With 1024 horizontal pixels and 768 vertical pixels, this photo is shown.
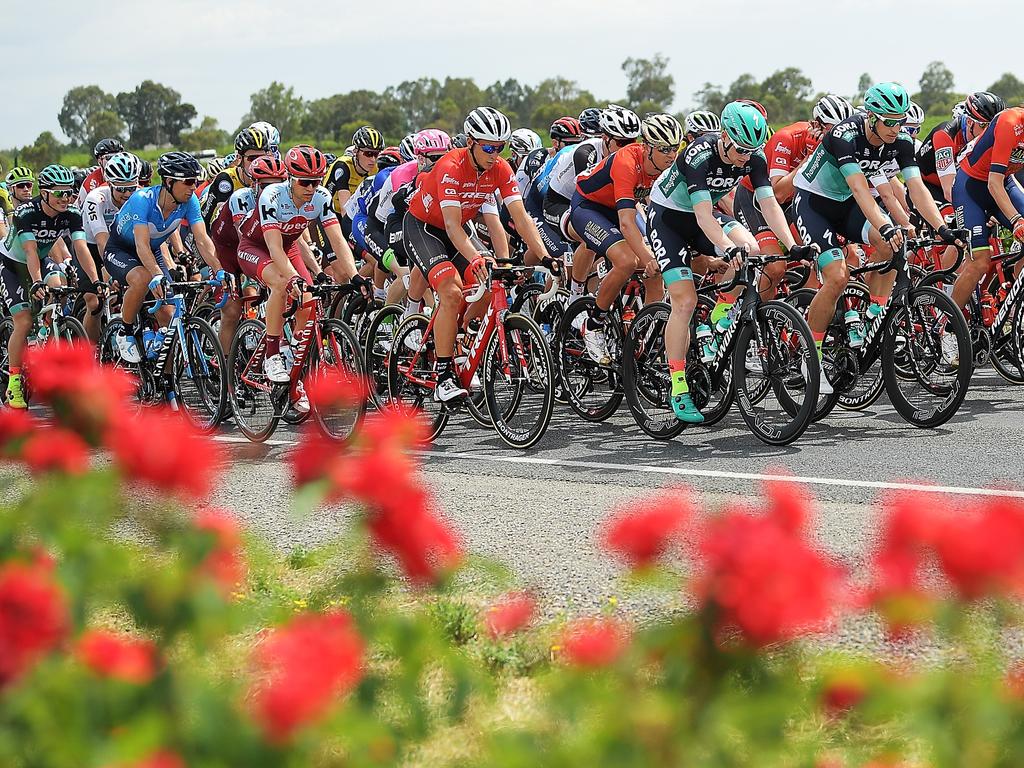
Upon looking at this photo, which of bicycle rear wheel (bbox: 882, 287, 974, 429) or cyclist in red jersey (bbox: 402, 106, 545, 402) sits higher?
cyclist in red jersey (bbox: 402, 106, 545, 402)

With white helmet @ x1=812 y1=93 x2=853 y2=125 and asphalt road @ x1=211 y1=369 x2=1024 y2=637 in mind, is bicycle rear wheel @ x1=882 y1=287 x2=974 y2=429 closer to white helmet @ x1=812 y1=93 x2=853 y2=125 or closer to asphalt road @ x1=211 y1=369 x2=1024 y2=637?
asphalt road @ x1=211 y1=369 x2=1024 y2=637

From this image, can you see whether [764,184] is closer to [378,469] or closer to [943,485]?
[943,485]

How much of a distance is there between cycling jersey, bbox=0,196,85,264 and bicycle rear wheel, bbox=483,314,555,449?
594 centimetres

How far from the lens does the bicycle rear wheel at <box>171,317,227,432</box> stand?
1016cm

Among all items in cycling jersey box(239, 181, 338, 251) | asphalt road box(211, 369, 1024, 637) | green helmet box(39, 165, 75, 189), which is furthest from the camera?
green helmet box(39, 165, 75, 189)

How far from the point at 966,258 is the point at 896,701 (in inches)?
366

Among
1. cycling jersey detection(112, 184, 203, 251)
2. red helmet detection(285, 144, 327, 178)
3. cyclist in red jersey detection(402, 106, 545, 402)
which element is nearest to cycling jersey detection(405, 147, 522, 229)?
cyclist in red jersey detection(402, 106, 545, 402)

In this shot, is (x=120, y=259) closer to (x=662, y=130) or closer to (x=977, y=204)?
(x=662, y=130)

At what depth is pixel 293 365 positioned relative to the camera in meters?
9.45

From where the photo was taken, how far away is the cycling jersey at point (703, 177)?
8.75 metres

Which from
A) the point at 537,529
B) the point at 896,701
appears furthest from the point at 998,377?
the point at 896,701

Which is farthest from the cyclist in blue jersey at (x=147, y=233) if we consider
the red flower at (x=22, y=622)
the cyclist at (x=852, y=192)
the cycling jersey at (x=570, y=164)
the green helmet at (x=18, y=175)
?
the red flower at (x=22, y=622)

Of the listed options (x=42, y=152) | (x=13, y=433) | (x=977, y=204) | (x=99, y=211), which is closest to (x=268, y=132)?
(x=99, y=211)

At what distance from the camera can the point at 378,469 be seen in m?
1.67
